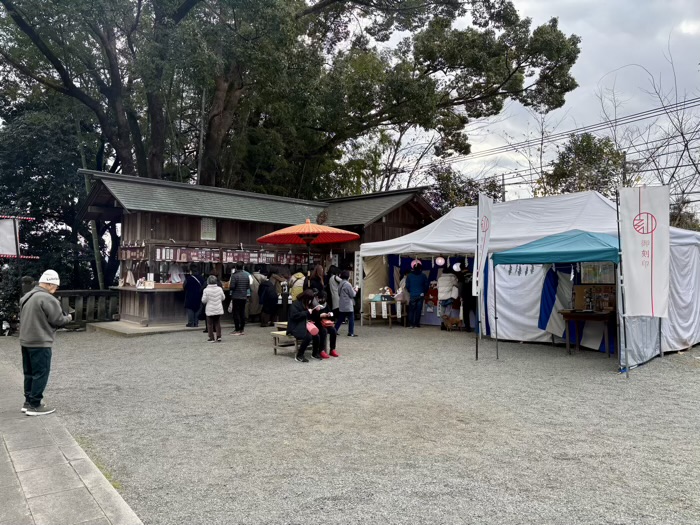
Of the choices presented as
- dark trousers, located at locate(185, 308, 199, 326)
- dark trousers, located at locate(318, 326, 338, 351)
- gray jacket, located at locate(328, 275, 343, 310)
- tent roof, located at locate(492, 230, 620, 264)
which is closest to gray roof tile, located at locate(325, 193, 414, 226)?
gray jacket, located at locate(328, 275, 343, 310)

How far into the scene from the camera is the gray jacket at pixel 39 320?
16.7ft

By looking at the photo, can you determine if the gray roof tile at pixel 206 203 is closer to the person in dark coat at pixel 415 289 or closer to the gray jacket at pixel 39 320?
the person in dark coat at pixel 415 289

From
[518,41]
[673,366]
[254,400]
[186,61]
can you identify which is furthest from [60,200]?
[673,366]

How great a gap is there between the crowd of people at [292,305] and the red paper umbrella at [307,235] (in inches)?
31.7

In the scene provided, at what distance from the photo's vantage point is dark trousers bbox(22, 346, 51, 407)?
512 centimetres

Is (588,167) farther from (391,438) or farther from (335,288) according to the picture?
(391,438)

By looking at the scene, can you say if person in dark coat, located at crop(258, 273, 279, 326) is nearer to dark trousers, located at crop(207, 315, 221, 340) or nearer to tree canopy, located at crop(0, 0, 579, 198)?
dark trousers, located at crop(207, 315, 221, 340)

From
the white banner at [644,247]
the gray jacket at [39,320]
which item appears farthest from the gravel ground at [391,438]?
the white banner at [644,247]

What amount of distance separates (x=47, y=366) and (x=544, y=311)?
8.42m

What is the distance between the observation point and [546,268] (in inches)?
387

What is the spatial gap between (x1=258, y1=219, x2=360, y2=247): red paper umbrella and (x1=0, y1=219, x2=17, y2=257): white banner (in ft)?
16.8

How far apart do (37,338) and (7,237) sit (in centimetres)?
644

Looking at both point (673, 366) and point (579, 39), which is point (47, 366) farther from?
point (579, 39)

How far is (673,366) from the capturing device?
7.93 metres
